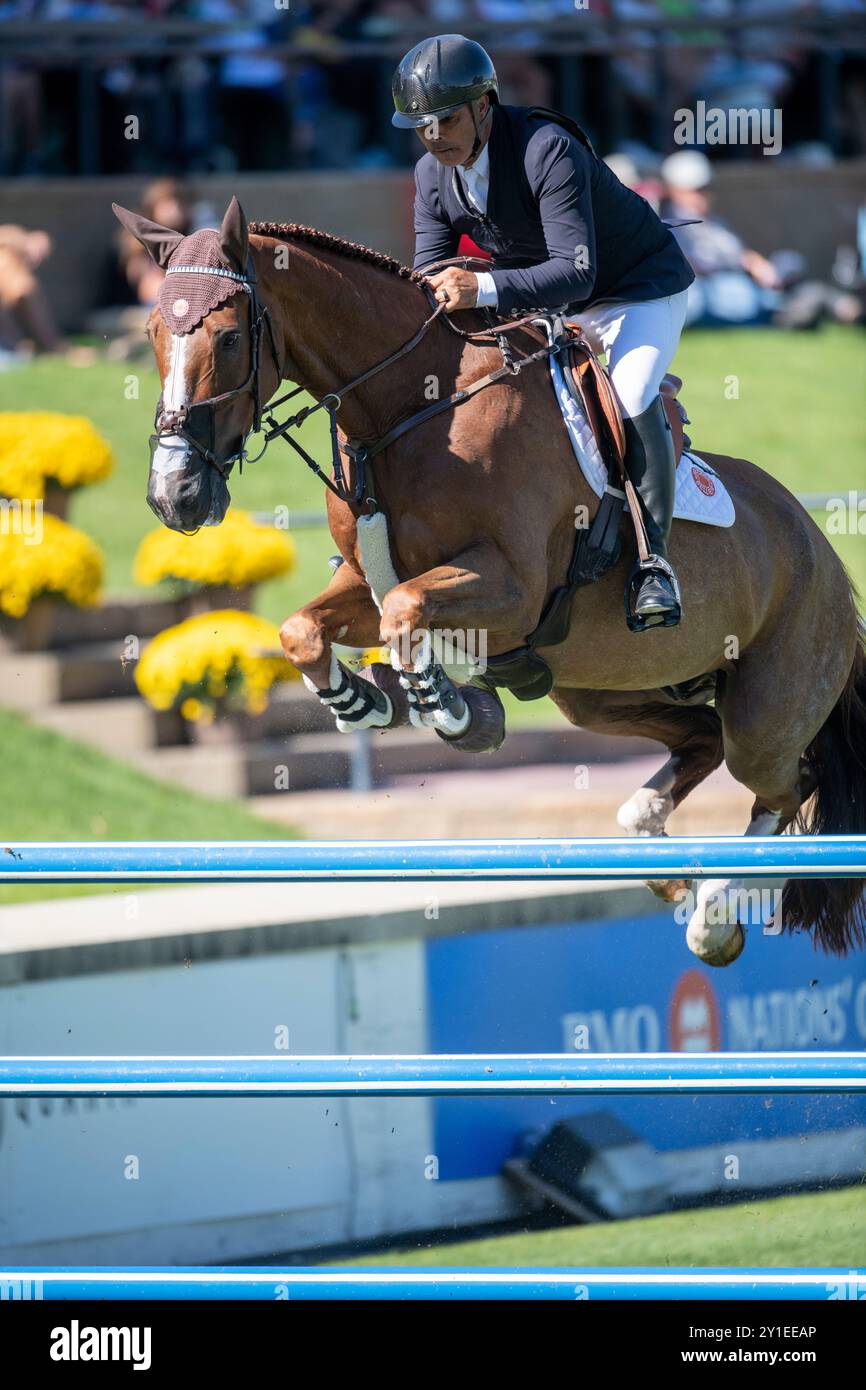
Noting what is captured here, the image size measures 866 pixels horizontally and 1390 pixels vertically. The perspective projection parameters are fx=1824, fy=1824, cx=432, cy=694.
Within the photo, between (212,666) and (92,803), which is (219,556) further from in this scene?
(92,803)

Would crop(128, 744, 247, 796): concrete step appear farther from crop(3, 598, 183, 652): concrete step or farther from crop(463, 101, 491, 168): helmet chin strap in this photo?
→ crop(463, 101, 491, 168): helmet chin strap

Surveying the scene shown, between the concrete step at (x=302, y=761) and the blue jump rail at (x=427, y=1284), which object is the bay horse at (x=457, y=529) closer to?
the blue jump rail at (x=427, y=1284)

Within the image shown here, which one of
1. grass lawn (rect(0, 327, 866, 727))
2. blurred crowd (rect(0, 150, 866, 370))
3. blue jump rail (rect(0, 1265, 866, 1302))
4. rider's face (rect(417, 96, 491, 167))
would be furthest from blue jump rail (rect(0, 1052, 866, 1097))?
blurred crowd (rect(0, 150, 866, 370))

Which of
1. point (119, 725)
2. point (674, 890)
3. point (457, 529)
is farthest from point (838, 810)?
point (119, 725)

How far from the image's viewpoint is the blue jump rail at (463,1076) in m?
3.35

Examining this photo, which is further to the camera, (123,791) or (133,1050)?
(123,791)

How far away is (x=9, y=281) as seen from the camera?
394 inches

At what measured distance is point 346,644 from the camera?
184 inches

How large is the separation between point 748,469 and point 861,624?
0.61 metres

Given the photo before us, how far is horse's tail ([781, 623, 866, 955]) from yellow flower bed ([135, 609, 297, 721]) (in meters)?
3.04

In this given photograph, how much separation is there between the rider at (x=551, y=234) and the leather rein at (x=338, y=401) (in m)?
0.09

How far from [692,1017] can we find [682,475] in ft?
8.60
